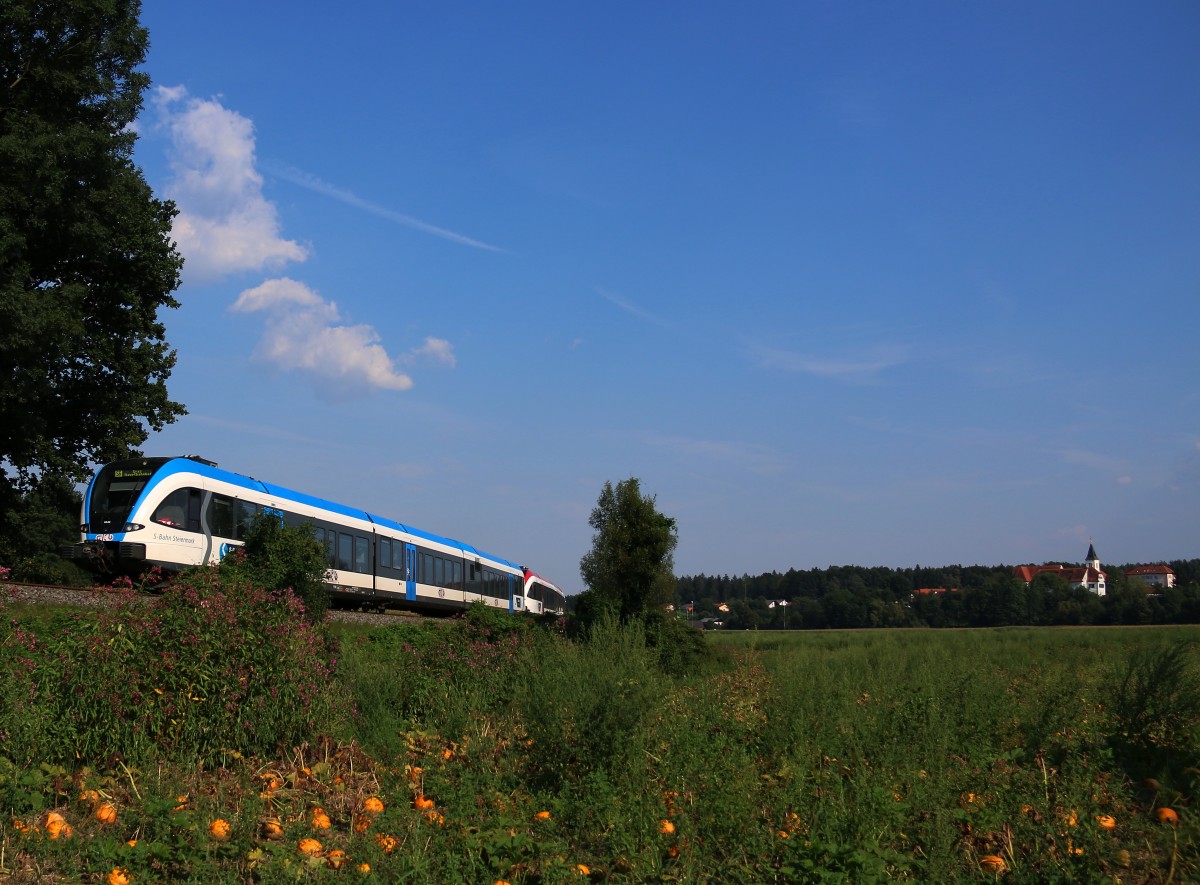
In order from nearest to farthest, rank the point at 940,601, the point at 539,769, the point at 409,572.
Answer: the point at 539,769
the point at 409,572
the point at 940,601

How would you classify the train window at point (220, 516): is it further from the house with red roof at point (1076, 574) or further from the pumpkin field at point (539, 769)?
the house with red roof at point (1076, 574)

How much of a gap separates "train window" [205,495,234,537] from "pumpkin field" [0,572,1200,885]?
9007mm

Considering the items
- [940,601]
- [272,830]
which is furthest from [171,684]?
[940,601]

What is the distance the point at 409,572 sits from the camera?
28.5 metres

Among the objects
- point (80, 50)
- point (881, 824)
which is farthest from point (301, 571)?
point (80, 50)

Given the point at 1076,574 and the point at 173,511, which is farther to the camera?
the point at 1076,574

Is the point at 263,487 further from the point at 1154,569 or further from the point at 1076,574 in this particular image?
the point at 1154,569

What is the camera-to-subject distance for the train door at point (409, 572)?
92.4 feet

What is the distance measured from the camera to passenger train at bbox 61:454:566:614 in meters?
17.8

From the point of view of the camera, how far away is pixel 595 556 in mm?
44562

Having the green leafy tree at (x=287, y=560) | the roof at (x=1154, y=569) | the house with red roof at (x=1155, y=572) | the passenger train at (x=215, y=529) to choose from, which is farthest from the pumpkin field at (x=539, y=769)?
the roof at (x=1154, y=569)

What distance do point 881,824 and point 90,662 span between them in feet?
20.4

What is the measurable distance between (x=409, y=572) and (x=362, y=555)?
11.3ft

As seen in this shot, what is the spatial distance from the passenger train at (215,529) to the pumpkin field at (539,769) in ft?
25.6
